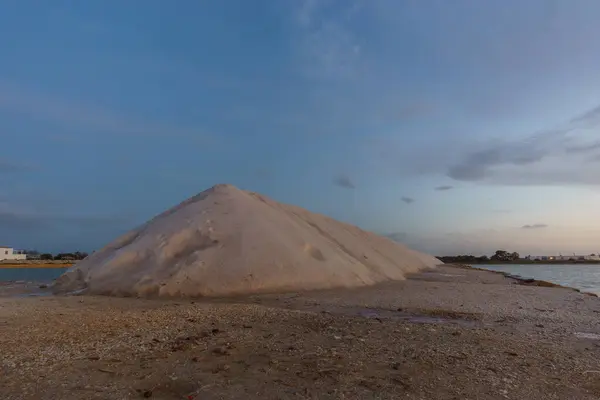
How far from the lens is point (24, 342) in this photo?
758 cm

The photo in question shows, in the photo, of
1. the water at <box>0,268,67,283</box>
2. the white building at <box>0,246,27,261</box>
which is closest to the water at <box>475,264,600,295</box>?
the water at <box>0,268,67,283</box>

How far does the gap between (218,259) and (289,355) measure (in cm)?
1063

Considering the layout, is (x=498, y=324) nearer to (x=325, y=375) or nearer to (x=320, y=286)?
(x=325, y=375)

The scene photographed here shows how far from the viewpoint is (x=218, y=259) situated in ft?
55.3

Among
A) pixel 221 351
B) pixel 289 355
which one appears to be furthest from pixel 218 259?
pixel 289 355

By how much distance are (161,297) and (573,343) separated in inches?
468

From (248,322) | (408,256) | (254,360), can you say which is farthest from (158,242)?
(408,256)

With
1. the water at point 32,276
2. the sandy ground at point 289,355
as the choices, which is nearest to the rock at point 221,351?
the sandy ground at point 289,355

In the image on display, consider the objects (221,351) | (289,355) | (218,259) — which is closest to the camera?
(289,355)

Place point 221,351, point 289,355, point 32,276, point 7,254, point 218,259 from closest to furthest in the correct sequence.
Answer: point 289,355
point 221,351
point 218,259
point 32,276
point 7,254

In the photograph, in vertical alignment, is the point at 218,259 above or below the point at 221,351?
above

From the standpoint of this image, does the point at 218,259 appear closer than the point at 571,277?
Yes

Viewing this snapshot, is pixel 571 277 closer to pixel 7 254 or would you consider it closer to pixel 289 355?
pixel 289 355

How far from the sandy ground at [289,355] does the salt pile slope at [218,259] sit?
4.23 meters
